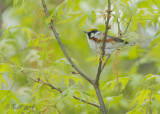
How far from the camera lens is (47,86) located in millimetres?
2045

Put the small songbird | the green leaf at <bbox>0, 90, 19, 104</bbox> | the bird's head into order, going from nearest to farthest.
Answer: the green leaf at <bbox>0, 90, 19, 104</bbox>, the small songbird, the bird's head

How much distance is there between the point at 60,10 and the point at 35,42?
41cm

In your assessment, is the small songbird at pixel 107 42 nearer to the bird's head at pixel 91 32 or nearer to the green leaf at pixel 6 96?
the bird's head at pixel 91 32

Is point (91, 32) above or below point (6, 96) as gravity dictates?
above

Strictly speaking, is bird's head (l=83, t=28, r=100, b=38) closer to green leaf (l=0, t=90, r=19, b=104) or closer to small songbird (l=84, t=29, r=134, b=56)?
small songbird (l=84, t=29, r=134, b=56)

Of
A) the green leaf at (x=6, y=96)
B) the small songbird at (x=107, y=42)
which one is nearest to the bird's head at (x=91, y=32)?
the small songbird at (x=107, y=42)

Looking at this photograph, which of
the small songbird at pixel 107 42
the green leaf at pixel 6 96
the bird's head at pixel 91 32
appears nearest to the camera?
the green leaf at pixel 6 96

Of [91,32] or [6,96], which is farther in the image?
[91,32]

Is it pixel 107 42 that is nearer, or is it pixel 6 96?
pixel 6 96

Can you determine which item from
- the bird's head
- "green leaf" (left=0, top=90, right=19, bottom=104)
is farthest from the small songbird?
"green leaf" (left=0, top=90, right=19, bottom=104)

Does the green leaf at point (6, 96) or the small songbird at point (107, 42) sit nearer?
the green leaf at point (6, 96)

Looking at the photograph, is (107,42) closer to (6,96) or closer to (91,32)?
(91,32)

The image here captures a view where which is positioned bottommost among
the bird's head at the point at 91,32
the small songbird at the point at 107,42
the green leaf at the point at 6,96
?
the green leaf at the point at 6,96

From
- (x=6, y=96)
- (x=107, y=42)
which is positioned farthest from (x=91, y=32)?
(x=6, y=96)
